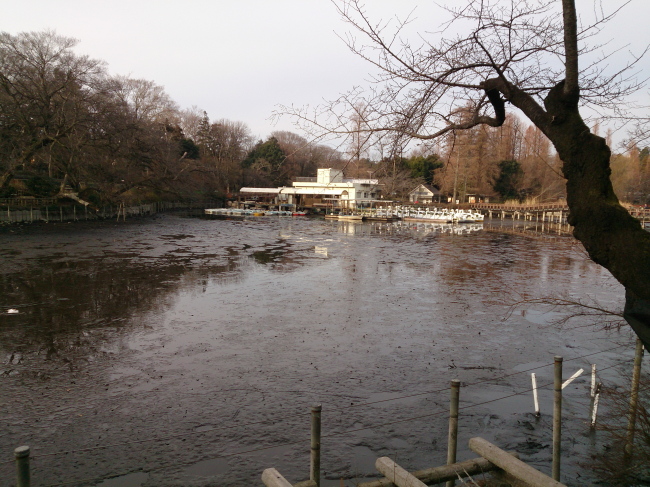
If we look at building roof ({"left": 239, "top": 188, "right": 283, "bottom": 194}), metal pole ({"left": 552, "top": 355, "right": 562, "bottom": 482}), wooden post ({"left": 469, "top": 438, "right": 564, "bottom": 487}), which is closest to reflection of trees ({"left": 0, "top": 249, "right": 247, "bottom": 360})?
wooden post ({"left": 469, "top": 438, "right": 564, "bottom": 487})

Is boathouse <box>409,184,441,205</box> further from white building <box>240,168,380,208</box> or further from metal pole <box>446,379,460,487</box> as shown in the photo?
metal pole <box>446,379,460,487</box>

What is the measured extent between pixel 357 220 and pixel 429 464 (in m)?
54.6

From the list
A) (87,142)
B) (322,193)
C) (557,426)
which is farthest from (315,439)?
(322,193)

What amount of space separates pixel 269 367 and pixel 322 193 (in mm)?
65530

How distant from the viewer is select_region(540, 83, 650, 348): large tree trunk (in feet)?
12.1

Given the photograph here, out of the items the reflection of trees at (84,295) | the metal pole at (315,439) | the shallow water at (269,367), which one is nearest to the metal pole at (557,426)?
the shallow water at (269,367)

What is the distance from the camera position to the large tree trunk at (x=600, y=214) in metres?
3.69

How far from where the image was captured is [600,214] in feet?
12.5

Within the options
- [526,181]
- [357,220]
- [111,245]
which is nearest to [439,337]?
[111,245]

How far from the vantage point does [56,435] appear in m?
6.41

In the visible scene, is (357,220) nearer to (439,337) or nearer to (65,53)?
(65,53)

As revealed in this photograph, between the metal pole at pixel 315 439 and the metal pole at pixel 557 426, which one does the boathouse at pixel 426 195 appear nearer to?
the metal pole at pixel 557 426

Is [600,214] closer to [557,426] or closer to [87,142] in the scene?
[557,426]

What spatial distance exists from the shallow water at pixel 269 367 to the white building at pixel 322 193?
50.8m
